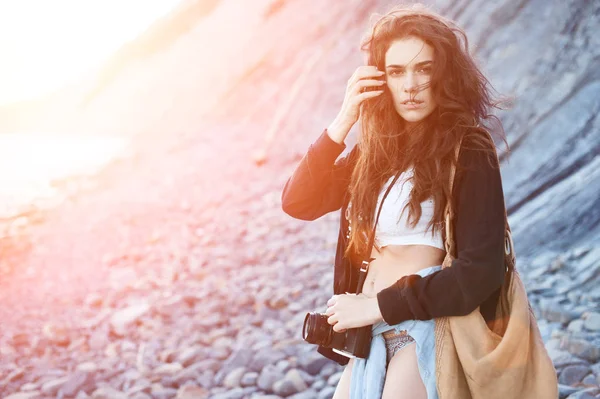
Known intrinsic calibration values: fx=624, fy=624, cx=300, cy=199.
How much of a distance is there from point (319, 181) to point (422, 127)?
20.6 inches

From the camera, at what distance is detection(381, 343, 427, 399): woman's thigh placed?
235 cm

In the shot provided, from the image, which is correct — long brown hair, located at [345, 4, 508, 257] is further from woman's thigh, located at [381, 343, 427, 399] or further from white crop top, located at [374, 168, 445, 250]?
woman's thigh, located at [381, 343, 427, 399]

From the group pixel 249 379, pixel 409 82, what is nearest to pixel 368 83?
pixel 409 82

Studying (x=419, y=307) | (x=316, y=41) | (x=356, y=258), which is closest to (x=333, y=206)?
(x=356, y=258)

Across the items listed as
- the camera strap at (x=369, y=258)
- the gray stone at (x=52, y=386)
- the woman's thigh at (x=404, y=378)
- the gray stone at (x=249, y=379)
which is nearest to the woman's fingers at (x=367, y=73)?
the camera strap at (x=369, y=258)

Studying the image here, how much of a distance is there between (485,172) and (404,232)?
1.39ft

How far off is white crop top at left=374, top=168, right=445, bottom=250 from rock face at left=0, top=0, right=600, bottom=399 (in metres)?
0.80

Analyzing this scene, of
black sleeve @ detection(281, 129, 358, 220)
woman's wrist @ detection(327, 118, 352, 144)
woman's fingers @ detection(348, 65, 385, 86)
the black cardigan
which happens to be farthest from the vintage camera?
woman's fingers @ detection(348, 65, 385, 86)

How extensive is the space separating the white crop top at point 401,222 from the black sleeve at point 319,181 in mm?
303

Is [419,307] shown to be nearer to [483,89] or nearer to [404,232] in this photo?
[404,232]

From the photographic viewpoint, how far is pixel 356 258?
2.76m

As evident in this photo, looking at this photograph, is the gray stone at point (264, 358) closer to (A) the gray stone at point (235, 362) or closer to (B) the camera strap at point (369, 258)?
(A) the gray stone at point (235, 362)

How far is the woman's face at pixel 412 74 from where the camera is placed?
2535 mm

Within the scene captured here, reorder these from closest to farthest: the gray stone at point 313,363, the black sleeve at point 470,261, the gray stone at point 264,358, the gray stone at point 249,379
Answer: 1. the black sleeve at point 470,261
2. the gray stone at point 249,379
3. the gray stone at point 313,363
4. the gray stone at point 264,358
